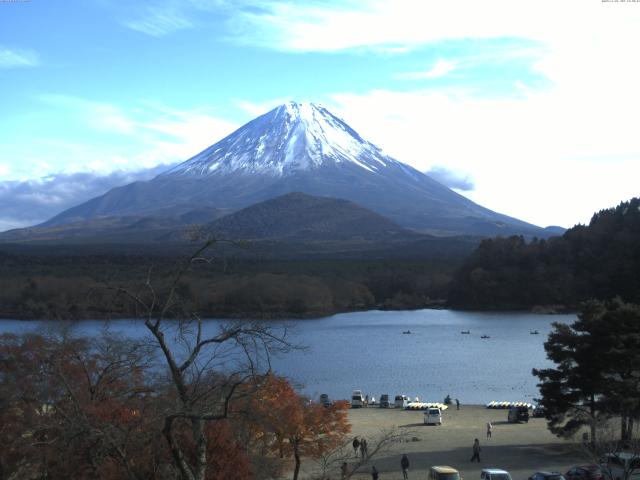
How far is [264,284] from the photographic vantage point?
55.5m

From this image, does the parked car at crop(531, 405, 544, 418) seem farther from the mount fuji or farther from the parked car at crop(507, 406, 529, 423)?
the mount fuji

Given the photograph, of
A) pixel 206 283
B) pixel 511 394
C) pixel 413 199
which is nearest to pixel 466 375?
pixel 511 394

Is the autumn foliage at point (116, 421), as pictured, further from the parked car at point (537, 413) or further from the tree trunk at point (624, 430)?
the parked car at point (537, 413)

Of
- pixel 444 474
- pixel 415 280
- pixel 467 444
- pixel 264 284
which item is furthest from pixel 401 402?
pixel 415 280

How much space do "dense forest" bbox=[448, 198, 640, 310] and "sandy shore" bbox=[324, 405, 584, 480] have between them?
37735 mm

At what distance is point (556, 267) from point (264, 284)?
19.7m

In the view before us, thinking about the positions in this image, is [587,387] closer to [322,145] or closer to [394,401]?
[394,401]

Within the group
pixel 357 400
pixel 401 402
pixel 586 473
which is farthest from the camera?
pixel 357 400

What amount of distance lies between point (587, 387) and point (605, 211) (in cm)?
5091

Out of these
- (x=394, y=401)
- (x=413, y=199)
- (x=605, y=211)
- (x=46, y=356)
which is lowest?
(x=394, y=401)

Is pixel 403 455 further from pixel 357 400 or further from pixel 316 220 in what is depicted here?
pixel 316 220

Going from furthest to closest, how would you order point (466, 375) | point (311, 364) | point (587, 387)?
point (311, 364), point (466, 375), point (587, 387)

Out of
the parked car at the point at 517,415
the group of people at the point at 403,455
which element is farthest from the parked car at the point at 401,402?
the group of people at the point at 403,455

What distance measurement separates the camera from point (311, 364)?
30.4 m
